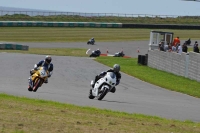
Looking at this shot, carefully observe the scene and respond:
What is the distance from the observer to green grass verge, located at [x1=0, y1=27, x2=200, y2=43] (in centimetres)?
7156

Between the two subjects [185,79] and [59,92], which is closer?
[59,92]

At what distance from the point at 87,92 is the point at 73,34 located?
5830cm

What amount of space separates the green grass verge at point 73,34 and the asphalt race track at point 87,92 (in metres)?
36.0

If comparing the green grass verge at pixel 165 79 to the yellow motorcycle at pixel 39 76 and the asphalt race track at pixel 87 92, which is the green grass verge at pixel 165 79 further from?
the yellow motorcycle at pixel 39 76

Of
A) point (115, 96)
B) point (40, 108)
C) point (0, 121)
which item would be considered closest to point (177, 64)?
point (115, 96)

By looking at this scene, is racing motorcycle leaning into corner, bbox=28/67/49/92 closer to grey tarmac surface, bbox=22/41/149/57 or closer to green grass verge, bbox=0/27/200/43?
grey tarmac surface, bbox=22/41/149/57

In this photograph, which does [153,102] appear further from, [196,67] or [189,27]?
[189,27]

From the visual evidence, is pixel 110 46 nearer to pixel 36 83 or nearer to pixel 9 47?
pixel 9 47

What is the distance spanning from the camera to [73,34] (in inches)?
3127

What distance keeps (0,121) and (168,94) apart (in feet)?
43.8

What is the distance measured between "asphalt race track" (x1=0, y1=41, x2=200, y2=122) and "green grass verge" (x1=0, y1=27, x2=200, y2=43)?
36.0m

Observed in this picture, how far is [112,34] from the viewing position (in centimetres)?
8238

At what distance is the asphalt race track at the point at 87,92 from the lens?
16.2 m

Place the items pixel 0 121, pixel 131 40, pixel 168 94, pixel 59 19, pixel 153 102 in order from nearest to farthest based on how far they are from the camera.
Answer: pixel 0 121
pixel 153 102
pixel 168 94
pixel 131 40
pixel 59 19
